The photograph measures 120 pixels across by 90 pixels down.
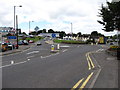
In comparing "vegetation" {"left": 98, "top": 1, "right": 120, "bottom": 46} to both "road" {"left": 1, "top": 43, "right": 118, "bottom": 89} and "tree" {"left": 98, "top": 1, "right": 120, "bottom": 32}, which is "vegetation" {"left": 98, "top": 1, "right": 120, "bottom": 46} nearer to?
"tree" {"left": 98, "top": 1, "right": 120, "bottom": 32}

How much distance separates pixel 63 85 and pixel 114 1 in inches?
808

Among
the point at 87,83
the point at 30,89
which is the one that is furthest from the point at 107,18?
the point at 30,89

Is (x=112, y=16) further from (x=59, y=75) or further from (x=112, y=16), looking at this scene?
(x=59, y=75)

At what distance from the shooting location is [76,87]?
27.5 feet

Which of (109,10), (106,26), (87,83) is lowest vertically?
(87,83)

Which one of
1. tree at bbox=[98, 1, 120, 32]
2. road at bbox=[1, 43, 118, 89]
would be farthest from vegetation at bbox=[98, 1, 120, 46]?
road at bbox=[1, 43, 118, 89]

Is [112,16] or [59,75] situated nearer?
[59,75]

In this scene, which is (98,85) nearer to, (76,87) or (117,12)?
(76,87)

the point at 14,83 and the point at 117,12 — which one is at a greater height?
the point at 117,12

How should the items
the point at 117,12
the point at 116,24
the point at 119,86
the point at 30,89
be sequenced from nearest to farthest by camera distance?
the point at 30,89, the point at 119,86, the point at 117,12, the point at 116,24

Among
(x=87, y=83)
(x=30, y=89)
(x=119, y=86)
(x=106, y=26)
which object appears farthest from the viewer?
(x=106, y=26)

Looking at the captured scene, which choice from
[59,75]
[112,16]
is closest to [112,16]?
[112,16]

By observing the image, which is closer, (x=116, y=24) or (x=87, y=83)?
(x=87, y=83)

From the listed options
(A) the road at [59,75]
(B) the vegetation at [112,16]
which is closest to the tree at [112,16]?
(B) the vegetation at [112,16]
